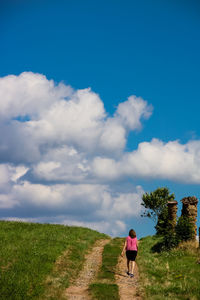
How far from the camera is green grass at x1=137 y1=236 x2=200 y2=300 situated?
53.9ft

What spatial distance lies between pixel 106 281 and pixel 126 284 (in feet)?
4.37

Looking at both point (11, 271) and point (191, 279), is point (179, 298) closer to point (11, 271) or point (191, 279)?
point (191, 279)

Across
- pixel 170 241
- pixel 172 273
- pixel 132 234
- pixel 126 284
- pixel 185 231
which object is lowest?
pixel 126 284

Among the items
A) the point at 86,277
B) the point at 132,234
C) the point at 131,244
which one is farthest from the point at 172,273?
the point at 86,277

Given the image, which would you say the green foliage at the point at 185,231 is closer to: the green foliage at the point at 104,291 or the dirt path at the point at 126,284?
the dirt path at the point at 126,284

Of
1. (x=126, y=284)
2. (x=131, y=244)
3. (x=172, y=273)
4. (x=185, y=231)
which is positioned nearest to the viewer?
(x=126, y=284)

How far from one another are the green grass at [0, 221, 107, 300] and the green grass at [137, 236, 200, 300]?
5.28 meters

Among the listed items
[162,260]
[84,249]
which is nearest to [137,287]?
[162,260]

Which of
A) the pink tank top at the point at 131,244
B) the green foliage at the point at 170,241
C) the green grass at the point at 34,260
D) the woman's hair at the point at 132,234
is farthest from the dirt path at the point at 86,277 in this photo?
the green foliage at the point at 170,241

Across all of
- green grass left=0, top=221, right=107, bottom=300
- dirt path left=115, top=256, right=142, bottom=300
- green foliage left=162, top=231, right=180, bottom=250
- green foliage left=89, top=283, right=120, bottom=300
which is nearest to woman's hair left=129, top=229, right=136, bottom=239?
dirt path left=115, top=256, right=142, bottom=300

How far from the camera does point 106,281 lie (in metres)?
18.8

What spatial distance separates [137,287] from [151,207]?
5588 centimetres

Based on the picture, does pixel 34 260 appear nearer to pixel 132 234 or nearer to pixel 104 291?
pixel 104 291

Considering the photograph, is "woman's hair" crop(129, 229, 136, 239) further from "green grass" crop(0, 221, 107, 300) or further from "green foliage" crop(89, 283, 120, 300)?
"green grass" crop(0, 221, 107, 300)
